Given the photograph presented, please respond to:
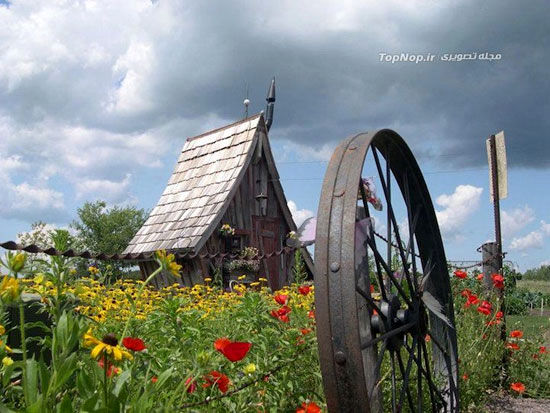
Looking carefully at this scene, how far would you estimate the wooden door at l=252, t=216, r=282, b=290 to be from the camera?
1450 centimetres

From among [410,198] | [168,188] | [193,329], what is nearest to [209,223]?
[168,188]

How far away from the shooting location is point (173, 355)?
2666 millimetres

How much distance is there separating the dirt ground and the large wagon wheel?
40.6 inches

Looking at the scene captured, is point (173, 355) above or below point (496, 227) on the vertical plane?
below

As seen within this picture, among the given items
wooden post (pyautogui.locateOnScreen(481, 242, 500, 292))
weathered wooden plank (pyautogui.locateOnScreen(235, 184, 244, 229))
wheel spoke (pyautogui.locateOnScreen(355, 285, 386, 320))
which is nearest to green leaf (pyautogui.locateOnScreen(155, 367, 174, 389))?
wheel spoke (pyautogui.locateOnScreen(355, 285, 386, 320))

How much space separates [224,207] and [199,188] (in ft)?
5.62

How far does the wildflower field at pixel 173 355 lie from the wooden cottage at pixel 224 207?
273 inches

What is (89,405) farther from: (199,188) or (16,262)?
(199,188)

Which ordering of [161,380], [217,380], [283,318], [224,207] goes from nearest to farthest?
[161,380]
[217,380]
[283,318]
[224,207]

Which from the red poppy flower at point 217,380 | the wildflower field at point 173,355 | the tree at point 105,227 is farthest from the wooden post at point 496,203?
the tree at point 105,227

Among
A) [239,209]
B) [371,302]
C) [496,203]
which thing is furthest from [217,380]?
[239,209]

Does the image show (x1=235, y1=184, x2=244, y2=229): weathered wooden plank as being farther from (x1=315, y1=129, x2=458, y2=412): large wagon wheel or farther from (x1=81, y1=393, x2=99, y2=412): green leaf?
(x1=81, y1=393, x2=99, y2=412): green leaf

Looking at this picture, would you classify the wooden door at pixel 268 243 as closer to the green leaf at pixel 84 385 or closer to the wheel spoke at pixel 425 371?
the wheel spoke at pixel 425 371

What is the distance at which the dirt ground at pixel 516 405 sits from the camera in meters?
5.13
